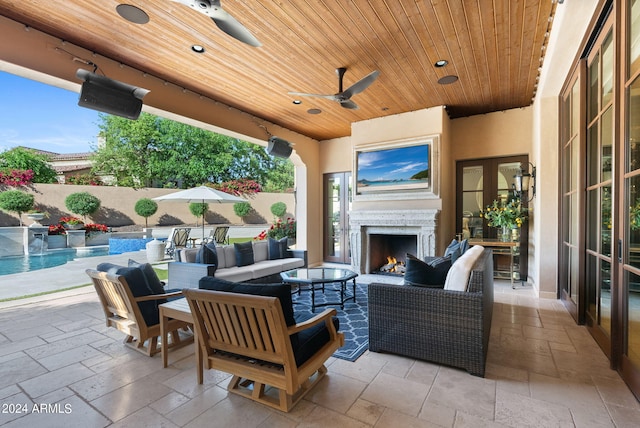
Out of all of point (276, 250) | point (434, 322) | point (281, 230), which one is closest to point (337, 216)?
point (281, 230)

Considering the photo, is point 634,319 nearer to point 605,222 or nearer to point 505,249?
point 605,222

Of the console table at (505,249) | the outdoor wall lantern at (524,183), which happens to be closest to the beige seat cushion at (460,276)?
the console table at (505,249)

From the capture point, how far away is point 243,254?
477 cm

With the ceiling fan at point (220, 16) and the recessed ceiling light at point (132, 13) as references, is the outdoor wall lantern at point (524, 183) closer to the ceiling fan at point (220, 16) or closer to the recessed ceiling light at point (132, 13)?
the ceiling fan at point (220, 16)

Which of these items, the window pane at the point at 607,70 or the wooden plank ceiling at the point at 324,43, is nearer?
the window pane at the point at 607,70

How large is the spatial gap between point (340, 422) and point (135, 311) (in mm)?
1835

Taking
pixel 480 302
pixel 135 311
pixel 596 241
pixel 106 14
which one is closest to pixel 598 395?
pixel 480 302

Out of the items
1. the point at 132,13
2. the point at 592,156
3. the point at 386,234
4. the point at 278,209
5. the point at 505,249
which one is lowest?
the point at 505,249

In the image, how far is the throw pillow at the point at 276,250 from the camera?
535cm

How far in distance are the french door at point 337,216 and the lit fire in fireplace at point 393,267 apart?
1.20 metres

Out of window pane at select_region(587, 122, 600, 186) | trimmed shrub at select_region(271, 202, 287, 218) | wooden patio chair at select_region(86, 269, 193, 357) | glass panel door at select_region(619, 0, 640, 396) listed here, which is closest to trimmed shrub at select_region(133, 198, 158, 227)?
trimmed shrub at select_region(271, 202, 287, 218)

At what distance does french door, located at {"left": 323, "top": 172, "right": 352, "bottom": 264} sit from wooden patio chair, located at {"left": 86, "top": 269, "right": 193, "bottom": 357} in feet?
15.5

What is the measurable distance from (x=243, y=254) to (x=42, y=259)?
7.47m

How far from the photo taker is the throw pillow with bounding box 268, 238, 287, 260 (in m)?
5.35
